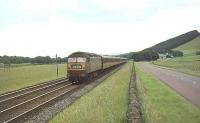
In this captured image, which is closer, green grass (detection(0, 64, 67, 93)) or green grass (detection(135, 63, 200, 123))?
green grass (detection(135, 63, 200, 123))

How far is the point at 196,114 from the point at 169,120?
198 cm

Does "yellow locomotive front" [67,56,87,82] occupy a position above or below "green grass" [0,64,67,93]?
above

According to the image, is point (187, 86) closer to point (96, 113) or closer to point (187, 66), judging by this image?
point (96, 113)

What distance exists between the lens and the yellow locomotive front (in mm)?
35906

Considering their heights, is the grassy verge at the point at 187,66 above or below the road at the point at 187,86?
above

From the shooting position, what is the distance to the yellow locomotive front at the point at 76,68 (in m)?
35.9

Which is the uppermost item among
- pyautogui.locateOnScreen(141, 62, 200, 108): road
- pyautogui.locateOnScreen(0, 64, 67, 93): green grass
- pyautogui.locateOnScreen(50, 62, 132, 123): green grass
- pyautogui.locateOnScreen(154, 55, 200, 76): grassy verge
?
pyautogui.locateOnScreen(154, 55, 200, 76): grassy verge

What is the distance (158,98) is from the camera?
21.7 metres

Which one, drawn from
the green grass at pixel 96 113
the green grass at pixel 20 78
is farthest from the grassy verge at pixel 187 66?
the green grass at pixel 96 113

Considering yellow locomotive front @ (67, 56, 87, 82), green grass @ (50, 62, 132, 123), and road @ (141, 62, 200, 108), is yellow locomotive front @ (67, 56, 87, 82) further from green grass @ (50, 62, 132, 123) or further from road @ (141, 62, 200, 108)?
green grass @ (50, 62, 132, 123)

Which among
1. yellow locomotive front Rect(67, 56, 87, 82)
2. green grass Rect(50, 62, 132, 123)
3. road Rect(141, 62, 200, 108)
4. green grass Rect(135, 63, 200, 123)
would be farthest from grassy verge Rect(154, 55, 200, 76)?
green grass Rect(50, 62, 132, 123)

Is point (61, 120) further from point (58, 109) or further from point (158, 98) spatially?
point (158, 98)

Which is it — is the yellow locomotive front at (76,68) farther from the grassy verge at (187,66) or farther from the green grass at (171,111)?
the grassy verge at (187,66)

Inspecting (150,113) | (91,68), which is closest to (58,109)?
(150,113)
